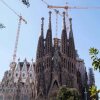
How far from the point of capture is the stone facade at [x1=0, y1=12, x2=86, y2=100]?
242 ft

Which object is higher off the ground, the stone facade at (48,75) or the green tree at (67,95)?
the stone facade at (48,75)

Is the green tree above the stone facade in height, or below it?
below

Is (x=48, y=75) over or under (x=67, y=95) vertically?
over

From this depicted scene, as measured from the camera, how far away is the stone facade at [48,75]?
73.9 m

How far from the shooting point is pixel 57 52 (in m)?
79.1

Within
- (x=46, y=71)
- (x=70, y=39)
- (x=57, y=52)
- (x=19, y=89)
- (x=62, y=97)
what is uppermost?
(x=70, y=39)

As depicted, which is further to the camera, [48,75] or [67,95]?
[48,75]

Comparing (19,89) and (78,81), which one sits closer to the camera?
(19,89)

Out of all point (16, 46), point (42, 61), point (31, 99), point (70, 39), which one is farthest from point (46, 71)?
point (16, 46)

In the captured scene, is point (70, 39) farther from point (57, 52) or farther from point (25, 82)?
point (25, 82)

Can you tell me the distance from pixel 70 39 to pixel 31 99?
2246cm

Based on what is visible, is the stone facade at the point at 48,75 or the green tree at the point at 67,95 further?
the stone facade at the point at 48,75

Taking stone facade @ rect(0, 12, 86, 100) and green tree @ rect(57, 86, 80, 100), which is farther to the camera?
stone facade @ rect(0, 12, 86, 100)

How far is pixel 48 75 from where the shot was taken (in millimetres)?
75688
